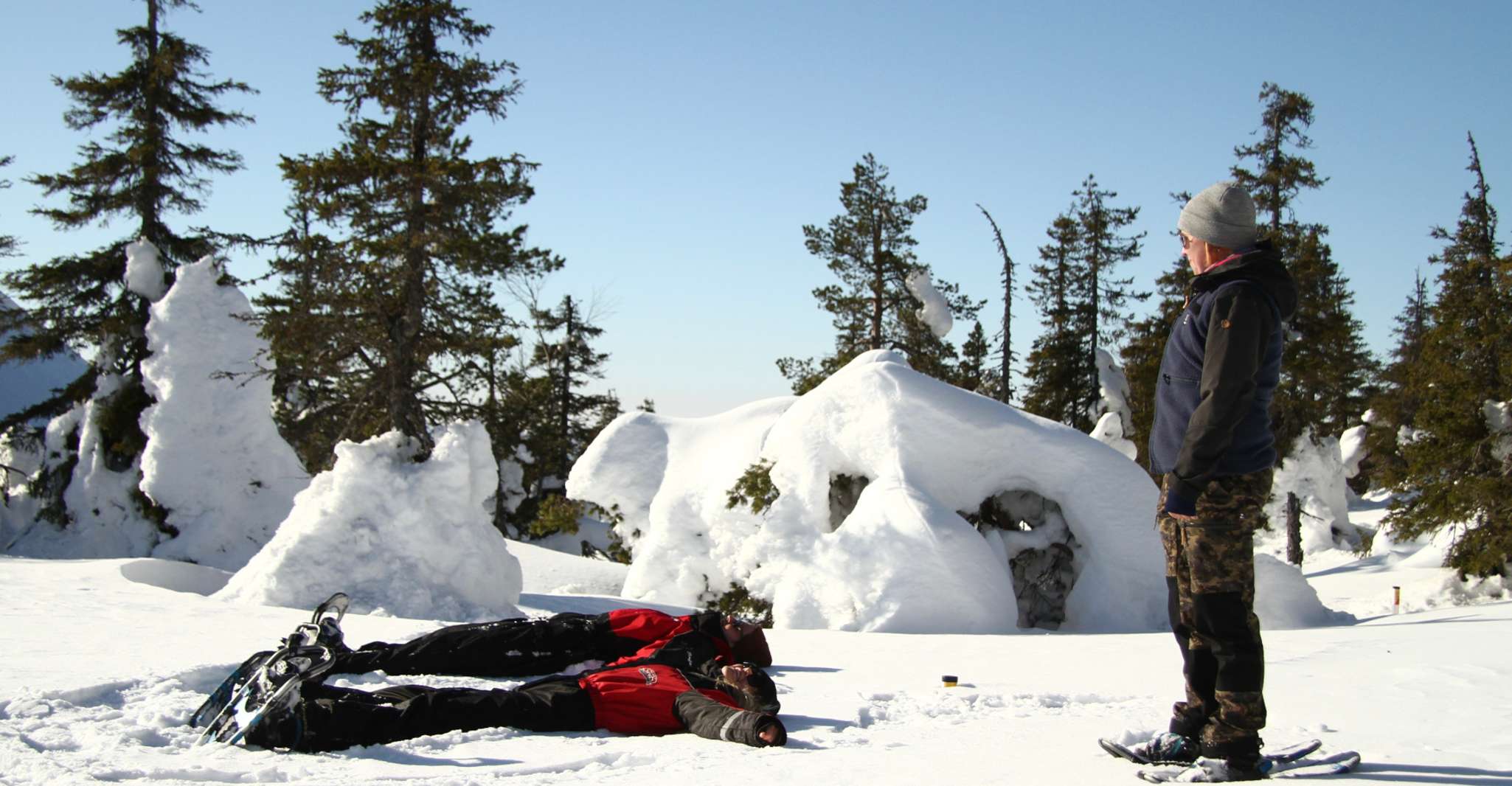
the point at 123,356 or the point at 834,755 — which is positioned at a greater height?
the point at 123,356

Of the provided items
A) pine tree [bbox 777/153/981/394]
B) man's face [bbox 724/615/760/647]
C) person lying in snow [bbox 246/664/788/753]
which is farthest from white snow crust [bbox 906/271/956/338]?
person lying in snow [bbox 246/664/788/753]

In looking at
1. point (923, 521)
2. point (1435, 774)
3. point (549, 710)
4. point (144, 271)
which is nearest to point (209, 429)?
point (144, 271)

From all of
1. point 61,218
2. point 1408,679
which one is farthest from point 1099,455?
point 61,218

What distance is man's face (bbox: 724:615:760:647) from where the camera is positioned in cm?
570

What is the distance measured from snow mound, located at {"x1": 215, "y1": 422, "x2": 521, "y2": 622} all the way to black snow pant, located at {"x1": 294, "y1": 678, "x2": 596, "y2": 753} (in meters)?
5.47

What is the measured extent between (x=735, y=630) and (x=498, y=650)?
1361 millimetres

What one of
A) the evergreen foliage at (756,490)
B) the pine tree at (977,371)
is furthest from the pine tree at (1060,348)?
the evergreen foliage at (756,490)

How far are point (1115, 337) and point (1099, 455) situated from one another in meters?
21.0

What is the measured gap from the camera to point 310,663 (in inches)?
151

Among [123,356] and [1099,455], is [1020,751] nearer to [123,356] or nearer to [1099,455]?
[1099,455]

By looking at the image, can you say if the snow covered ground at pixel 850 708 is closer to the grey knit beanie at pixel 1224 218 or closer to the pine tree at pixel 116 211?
the grey knit beanie at pixel 1224 218

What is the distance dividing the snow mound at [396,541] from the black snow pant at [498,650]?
4194 millimetres

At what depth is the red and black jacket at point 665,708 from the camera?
12.1 feet

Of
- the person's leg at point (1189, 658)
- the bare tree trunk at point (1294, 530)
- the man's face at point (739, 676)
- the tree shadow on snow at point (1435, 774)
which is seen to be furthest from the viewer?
the bare tree trunk at point (1294, 530)
